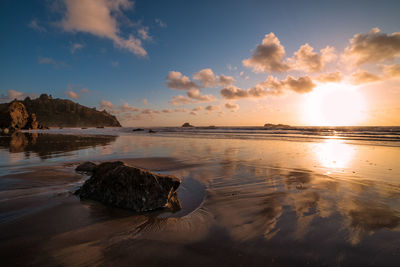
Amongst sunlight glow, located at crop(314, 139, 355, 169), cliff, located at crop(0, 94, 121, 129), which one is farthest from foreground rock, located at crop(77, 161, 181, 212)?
cliff, located at crop(0, 94, 121, 129)

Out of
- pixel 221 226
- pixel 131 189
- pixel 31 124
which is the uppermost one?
pixel 31 124

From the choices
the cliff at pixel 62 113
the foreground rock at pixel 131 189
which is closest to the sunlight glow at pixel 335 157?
the foreground rock at pixel 131 189

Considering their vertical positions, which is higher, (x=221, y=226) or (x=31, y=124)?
(x=31, y=124)

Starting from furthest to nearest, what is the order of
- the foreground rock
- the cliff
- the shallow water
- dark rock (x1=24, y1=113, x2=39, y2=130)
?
the cliff
dark rock (x1=24, y1=113, x2=39, y2=130)
the foreground rock
the shallow water

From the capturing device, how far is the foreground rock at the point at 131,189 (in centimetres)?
401

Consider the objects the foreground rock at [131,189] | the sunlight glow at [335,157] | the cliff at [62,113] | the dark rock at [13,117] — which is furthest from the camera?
the cliff at [62,113]

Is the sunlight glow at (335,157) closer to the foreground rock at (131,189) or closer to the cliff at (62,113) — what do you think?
the foreground rock at (131,189)

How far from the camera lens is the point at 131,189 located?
4129 mm

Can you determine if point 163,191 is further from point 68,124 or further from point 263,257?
point 68,124

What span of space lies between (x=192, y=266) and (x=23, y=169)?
336 inches

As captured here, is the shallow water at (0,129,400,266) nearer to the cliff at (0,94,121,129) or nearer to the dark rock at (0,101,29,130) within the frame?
the dark rock at (0,101,29,130)

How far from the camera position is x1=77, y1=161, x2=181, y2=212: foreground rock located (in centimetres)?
401

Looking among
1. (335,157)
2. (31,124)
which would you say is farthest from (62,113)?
(335,157)

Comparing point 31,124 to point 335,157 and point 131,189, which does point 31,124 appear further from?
point 335,157
